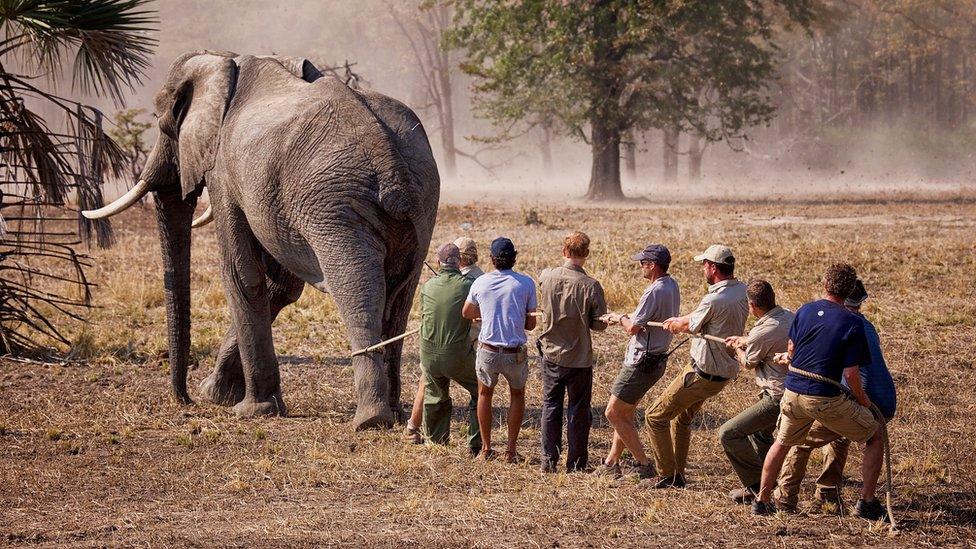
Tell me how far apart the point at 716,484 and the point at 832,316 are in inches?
65.9

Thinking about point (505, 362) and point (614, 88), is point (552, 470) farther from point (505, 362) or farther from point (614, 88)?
point (614, 88)

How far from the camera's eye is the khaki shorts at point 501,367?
8.00 meters

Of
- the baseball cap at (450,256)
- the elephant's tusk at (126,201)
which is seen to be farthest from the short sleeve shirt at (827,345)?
the elephant's tusk at (126,201)

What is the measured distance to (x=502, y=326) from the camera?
7.97 meters

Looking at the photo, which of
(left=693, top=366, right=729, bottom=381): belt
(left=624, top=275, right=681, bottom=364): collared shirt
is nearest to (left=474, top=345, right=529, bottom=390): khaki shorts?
(left=624, top=275, right=681, bottom=364): collared shirt

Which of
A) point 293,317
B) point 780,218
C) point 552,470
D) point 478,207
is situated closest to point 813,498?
point 552,470

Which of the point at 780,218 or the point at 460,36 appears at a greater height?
the point at 460,36

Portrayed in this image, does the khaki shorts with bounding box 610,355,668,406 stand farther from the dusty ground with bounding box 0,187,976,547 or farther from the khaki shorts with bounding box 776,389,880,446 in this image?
the khaki shorts with bounding box 776,389,880,446

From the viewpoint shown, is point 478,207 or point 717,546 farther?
point 478,207

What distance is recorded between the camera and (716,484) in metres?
7.67

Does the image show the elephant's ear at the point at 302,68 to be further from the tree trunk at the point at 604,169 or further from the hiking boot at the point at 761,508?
the tree trunk at the point at 604,169

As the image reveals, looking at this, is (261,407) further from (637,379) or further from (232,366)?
(637,379)

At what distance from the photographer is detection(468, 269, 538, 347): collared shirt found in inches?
313

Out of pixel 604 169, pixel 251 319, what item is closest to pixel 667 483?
pixel 251 319
